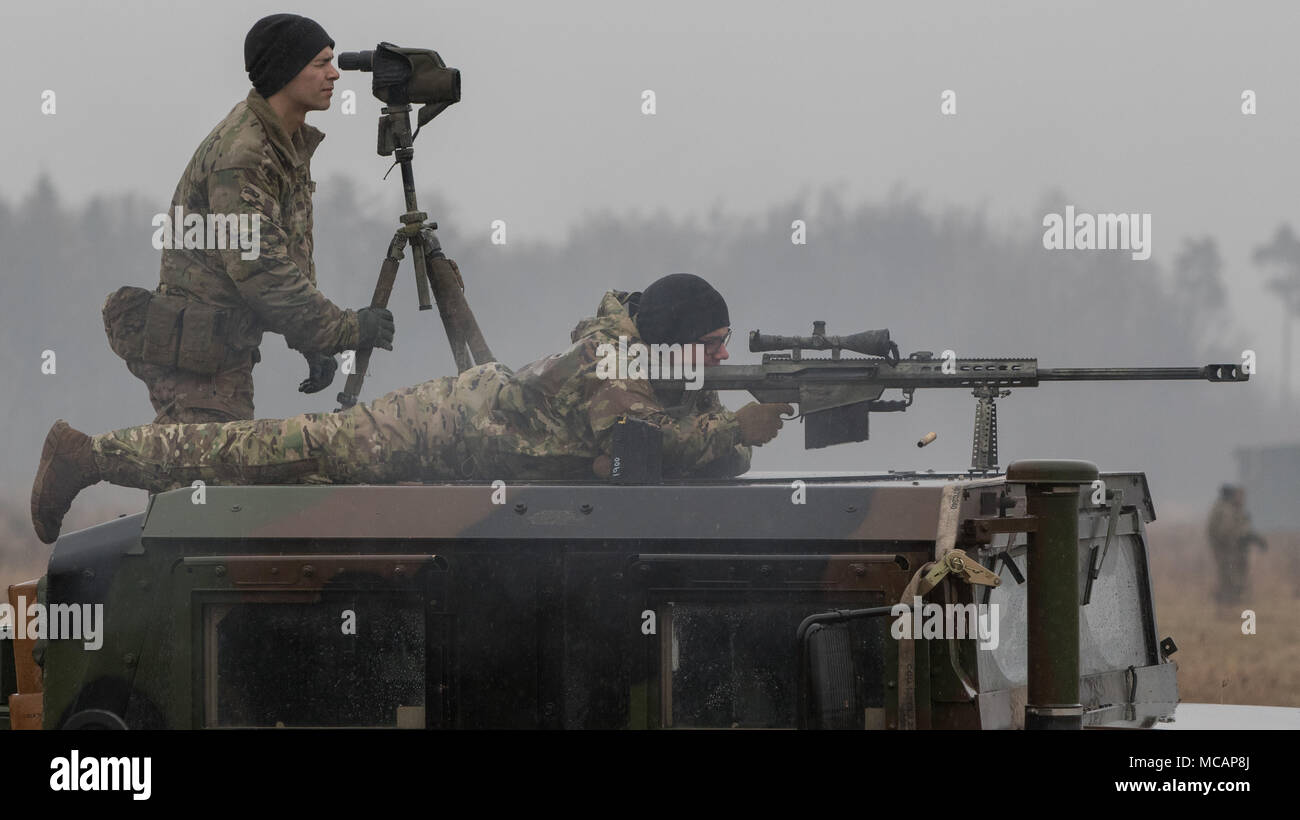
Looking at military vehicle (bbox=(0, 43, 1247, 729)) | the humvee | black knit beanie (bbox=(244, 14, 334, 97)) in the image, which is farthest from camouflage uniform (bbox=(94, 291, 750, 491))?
black knit beanie (bbox=(244, 14, 334, 97))

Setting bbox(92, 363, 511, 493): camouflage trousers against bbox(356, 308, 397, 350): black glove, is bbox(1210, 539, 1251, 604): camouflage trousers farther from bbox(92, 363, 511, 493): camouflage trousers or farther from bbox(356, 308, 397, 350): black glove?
bbox(92, 363, 511, 493): camouflage trousers

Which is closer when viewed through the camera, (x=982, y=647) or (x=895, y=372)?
(x=982, y=647)

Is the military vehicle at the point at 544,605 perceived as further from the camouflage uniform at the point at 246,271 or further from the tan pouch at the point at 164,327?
the tan pouch at the point at 164,327

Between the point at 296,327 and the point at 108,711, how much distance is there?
5.68 ft

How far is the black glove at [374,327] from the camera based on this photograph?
21.0 feet

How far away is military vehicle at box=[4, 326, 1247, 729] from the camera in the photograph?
15.3ft

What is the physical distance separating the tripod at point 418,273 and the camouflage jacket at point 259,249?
0.30m

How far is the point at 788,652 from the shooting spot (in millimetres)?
4723

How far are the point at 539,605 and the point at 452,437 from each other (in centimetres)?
101

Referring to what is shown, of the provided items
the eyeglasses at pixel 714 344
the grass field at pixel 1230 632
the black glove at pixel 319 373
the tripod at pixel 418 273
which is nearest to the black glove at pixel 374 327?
the tripod at pixel 418 273

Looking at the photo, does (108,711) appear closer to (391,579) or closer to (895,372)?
(391,579)

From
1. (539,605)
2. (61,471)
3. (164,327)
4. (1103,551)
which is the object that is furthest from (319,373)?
(1103,551)
